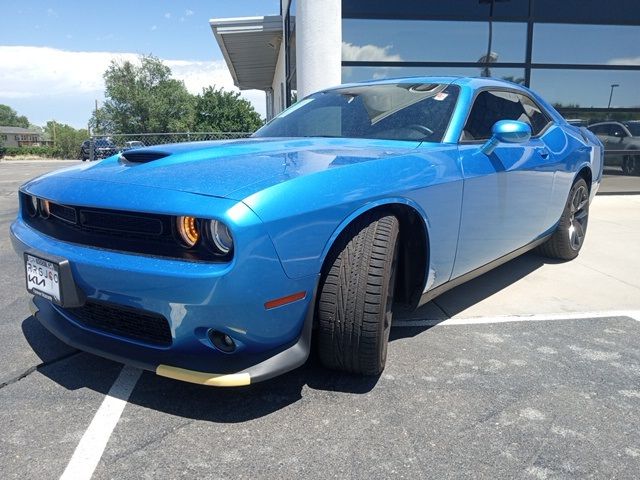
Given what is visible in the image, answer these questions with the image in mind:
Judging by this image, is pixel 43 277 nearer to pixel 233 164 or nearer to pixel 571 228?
pixel 233 164

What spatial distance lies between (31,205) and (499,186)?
2587 millimetres

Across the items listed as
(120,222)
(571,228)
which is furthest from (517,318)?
(120,222)

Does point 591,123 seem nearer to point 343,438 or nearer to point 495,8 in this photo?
point 495,8

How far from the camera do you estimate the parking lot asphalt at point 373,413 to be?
1853 millimetres

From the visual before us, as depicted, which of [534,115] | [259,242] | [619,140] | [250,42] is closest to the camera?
[259,242]

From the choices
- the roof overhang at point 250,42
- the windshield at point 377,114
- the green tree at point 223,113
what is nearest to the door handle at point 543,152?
the windshield at point 377,114

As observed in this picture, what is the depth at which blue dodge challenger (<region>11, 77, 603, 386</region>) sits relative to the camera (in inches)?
74.6

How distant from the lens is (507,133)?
2.98m

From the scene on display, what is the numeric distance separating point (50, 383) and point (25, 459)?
0.60 m

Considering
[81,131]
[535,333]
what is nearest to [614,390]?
[535,333]

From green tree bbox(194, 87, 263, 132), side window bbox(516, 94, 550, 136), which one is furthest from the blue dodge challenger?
green tree bbox(194, 87, 263, 132)

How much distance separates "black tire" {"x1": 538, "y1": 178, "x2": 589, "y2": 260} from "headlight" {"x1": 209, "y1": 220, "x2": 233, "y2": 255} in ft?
11.3

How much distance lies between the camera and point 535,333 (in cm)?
311

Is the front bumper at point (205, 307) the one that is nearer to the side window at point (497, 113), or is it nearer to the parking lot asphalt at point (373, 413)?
the parking lot asphalt at point (373, 413)
